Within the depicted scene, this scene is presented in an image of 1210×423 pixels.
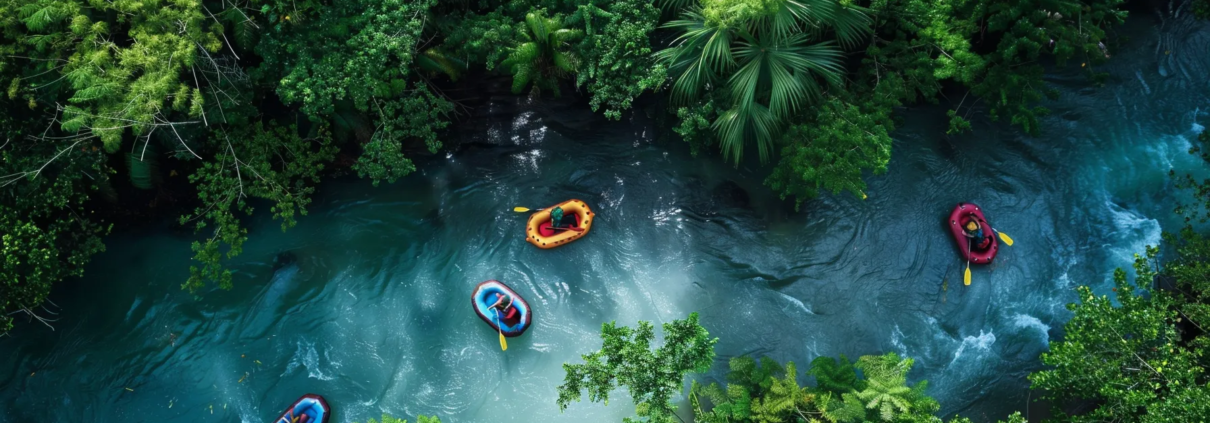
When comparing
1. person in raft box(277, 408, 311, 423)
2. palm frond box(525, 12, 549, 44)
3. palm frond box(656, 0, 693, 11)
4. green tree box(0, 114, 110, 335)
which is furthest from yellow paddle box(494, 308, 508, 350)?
green tree box(0, 114, 110, 335)

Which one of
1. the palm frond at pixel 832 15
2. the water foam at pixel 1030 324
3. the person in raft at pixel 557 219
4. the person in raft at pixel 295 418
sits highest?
the palm frond at pixel 832 15

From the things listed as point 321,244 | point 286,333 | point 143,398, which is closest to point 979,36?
point 321,244

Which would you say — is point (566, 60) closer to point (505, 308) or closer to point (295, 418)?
point (505, 308)

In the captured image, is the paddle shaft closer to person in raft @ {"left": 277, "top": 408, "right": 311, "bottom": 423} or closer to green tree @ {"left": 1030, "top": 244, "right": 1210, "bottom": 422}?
person in raft @ {"left": 277, "top": 408, "right": 311, "bottom": 423}

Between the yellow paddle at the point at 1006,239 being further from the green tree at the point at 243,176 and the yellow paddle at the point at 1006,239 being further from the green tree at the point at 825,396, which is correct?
the green tree at the point at 243,176

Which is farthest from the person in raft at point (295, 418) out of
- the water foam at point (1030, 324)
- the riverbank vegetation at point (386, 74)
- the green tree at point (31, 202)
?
the water foam at point (1030, 324)

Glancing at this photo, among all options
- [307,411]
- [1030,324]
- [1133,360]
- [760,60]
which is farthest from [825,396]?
[307,411]
